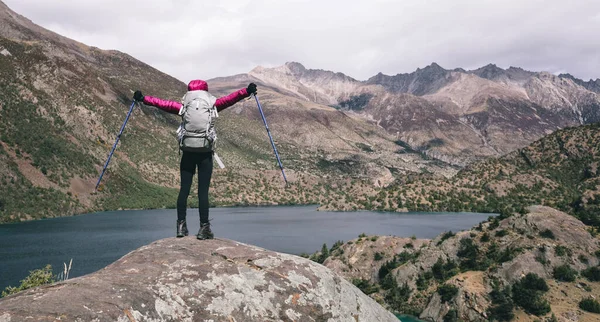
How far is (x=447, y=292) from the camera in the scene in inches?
2287

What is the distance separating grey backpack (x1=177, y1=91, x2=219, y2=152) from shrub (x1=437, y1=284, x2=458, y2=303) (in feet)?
188

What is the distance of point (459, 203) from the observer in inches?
7761

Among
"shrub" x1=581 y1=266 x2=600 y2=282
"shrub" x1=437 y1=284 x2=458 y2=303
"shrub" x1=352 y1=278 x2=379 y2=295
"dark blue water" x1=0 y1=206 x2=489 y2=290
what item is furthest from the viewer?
"dark blue water" x1=0 y1=206 x2=489 y2=290

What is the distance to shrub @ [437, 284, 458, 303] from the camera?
5756 cm

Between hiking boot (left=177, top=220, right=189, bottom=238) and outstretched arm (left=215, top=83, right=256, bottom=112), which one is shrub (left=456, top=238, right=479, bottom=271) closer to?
hiking boot (left=177, top=220, right=189, bottom=238)

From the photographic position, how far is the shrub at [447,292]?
5756 cm

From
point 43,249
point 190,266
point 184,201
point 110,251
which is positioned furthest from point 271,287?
point 43,249

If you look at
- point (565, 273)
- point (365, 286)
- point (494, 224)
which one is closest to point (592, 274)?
point (565, 273)

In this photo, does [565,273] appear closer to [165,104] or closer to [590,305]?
[590,305]

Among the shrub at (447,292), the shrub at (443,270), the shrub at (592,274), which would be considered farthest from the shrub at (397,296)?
the shrub at (592,274)

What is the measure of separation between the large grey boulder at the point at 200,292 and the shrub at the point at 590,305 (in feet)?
174

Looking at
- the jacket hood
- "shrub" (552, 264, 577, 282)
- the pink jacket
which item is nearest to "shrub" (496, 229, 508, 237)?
"shrub" (552, 264, 577, 282)

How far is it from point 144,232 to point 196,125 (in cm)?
13350

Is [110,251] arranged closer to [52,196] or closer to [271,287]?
[52,196]
